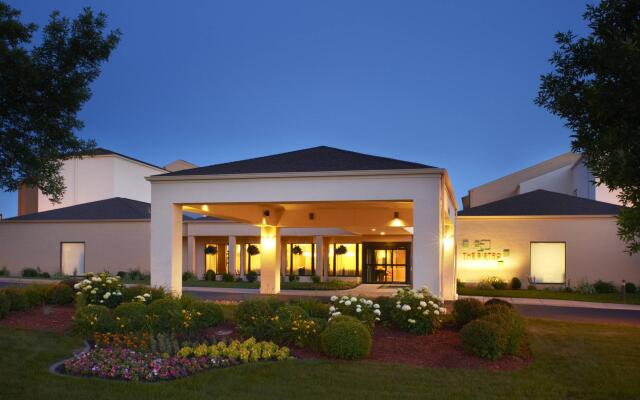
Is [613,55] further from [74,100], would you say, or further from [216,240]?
[216,240]

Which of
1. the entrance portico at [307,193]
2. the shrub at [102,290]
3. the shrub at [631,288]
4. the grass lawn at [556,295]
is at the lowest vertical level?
the grass lawn at [556,295]

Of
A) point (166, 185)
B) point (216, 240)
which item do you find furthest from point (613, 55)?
point (216, 240)

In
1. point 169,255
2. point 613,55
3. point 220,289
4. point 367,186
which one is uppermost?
point 613,55

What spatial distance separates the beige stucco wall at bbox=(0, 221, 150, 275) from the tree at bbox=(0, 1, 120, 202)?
21.6 metres

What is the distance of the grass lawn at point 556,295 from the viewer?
2309 centimetres

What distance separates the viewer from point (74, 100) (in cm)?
1098

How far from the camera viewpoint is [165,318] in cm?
1177

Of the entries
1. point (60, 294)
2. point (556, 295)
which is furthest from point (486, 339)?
point (556, 295)

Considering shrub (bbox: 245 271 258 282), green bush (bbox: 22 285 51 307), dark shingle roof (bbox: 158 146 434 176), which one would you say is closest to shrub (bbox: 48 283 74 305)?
green bush (bbox: 22 285 51 307)

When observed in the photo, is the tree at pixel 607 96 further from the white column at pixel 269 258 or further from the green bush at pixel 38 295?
the white column at pixel 269 258

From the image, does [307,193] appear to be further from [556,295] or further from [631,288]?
[631,288]

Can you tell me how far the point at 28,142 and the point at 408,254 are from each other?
27294mm

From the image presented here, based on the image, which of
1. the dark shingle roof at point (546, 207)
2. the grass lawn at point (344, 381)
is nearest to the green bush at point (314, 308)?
the grass lawn at point (344, 381)

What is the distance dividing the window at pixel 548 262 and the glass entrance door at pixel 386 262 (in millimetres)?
9292
